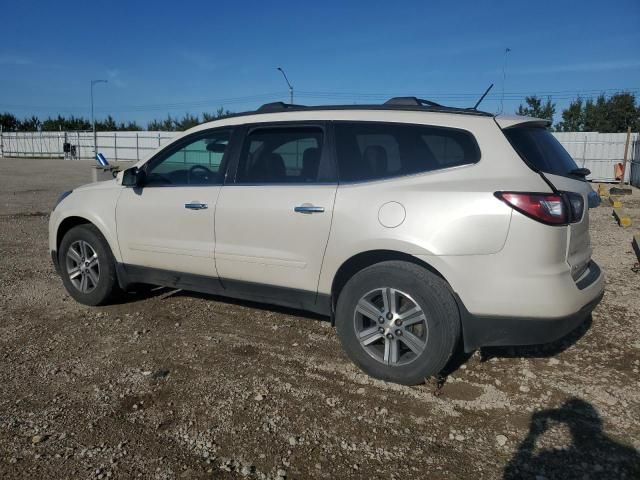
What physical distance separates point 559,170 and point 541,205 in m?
0.55

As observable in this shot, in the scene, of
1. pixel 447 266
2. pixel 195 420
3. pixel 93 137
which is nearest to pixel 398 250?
pixel 447 266

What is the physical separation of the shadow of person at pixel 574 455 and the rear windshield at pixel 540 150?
1530 millimetres

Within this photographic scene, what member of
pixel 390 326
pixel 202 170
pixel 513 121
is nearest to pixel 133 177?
pixel 202 170

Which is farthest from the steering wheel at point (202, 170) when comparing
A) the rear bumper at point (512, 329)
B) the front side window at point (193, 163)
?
the rear bumper at point (512, 329)

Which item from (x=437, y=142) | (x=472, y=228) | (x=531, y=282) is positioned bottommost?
(x=531, y=282)

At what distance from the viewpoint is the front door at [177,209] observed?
436 centimetres

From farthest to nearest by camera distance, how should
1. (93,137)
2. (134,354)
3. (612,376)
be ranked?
(93,137), (134,354), (612,376)

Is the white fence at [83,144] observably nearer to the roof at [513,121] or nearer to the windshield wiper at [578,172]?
the roof at [513,121]

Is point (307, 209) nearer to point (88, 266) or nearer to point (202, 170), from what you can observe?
point (202, 170)

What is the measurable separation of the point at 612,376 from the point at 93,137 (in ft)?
168

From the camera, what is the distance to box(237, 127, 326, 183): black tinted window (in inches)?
156

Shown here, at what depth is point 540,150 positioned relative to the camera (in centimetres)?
350

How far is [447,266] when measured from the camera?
3293mm

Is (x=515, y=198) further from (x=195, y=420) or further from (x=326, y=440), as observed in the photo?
(x=195, y=420)
